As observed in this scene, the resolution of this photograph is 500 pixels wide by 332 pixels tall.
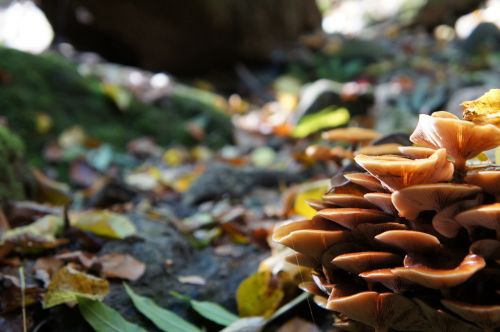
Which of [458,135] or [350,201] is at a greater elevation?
[458,135]

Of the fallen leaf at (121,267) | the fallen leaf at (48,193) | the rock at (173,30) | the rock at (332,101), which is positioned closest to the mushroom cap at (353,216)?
the fallen leaf at (121,267)

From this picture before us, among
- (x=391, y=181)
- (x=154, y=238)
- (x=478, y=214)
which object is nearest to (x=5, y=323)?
(x=154, y=238)

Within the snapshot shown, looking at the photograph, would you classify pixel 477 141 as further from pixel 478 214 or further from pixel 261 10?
pixel 261 10

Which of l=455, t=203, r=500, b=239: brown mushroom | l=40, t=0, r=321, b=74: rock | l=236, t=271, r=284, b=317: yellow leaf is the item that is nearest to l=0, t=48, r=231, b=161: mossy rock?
l=40, t=0, r=321, b=74: rock

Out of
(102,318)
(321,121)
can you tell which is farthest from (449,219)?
(321,121)

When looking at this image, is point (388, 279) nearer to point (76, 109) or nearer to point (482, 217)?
point (482, 217)

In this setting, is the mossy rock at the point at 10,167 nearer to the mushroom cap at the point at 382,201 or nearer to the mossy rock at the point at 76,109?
the mossy rock at the point at 76,109

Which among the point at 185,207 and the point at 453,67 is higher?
the point at 453,67
